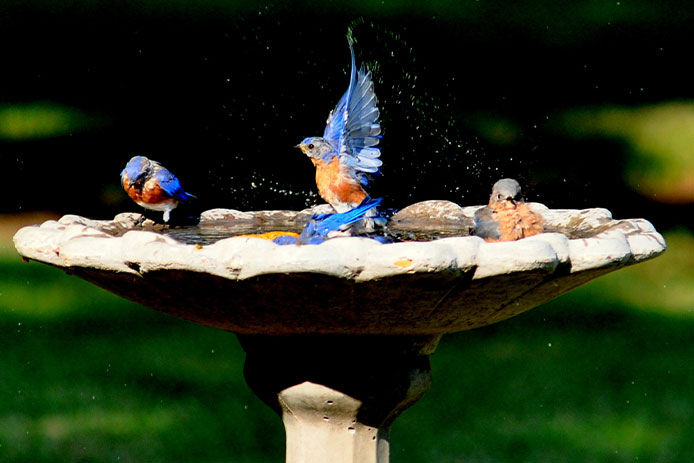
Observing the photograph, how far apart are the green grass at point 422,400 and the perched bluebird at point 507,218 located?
71.7 inches

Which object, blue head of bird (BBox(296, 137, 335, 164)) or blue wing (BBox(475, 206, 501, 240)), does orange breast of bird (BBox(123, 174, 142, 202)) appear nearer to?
blue head of bird (BBox(296, 137, 335, 164))

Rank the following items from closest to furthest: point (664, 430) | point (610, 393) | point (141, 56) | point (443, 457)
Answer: point (443, 457), point (664, 430), point (610, 393), point (141, 56)

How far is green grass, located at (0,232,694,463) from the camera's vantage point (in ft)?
14.3

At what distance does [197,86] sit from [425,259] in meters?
3.75

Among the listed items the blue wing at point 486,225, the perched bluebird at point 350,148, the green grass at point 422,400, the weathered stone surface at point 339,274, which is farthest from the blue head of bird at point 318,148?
the green grass at point 422,400

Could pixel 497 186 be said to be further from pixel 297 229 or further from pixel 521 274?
pixel 297 229

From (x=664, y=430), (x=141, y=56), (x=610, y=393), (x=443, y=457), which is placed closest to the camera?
(x=443, y=457)

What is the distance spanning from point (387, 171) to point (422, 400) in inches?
40.3

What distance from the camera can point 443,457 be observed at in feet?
13.9

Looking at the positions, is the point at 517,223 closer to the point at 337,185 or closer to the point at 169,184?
the point at 337,185

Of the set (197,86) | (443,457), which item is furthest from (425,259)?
(197,86)

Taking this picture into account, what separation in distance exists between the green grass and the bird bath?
1.69m

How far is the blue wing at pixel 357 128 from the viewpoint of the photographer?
2.91 m

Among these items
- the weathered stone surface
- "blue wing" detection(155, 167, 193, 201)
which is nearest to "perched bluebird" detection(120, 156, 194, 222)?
"blue wing" detection(155, 167, 193, 201)
